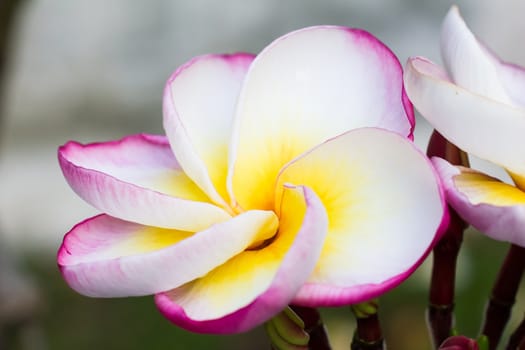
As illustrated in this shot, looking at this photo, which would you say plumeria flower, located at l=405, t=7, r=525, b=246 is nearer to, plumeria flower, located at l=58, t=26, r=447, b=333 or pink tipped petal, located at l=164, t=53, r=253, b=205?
plumeria flower, located at l=58, t=26, r=447, b=333

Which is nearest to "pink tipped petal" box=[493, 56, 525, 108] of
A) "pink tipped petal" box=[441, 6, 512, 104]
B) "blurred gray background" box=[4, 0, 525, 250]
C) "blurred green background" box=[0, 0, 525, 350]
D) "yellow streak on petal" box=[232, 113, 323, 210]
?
"pink tipped petal" box=[441, 6, 512, 104]

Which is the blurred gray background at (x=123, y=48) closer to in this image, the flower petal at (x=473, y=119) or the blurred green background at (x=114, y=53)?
the blurred green background at (x=114, y=53)

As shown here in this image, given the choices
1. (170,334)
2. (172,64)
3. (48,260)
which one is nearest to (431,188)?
Answer: (170,334)

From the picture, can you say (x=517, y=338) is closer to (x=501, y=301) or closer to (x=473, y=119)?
(x=501, y=301)

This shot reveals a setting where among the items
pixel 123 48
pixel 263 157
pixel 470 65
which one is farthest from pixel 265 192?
pixel 123 48

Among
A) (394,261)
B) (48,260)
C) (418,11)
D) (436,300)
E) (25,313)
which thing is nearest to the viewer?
(394,261)

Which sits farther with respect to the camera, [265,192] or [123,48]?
[123,48]

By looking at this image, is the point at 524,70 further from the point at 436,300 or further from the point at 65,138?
the point at 65,138
